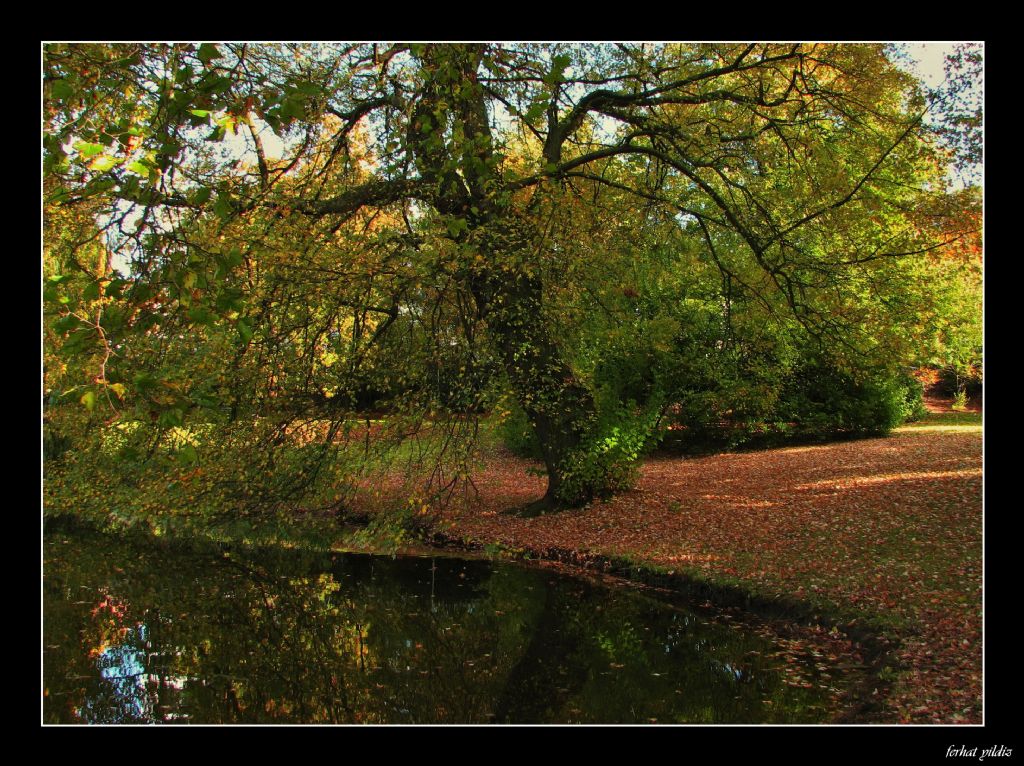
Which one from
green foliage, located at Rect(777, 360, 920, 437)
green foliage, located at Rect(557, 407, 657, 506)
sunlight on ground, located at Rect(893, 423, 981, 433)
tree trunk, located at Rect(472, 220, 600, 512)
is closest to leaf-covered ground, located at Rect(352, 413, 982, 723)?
green foliage, located at Rect(557, 407, 657, 506)

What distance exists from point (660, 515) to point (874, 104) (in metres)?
6.62

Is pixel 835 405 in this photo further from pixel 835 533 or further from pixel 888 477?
pixel 835 533

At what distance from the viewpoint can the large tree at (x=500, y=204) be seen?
25.9 ft

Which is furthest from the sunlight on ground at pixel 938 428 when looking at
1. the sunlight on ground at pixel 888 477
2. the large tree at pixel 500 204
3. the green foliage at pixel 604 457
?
the green foliage at pixel 604 457

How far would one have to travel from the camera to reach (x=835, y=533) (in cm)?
921

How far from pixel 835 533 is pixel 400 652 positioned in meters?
5.56

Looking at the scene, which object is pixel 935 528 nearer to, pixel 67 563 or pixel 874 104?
pixel 874 104

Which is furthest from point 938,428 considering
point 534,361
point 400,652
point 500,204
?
point 400,652

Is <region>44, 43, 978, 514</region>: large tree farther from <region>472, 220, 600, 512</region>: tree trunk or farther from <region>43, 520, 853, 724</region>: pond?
<region>43, 520, 853, 724</region>: pond

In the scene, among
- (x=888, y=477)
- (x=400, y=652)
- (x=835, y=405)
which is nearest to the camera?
(x=400, y=652)

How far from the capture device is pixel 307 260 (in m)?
7.92

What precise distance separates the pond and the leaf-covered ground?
74 centimetres

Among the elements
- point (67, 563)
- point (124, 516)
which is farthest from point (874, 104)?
point (67, 563)

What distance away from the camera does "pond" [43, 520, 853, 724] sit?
5.75m
